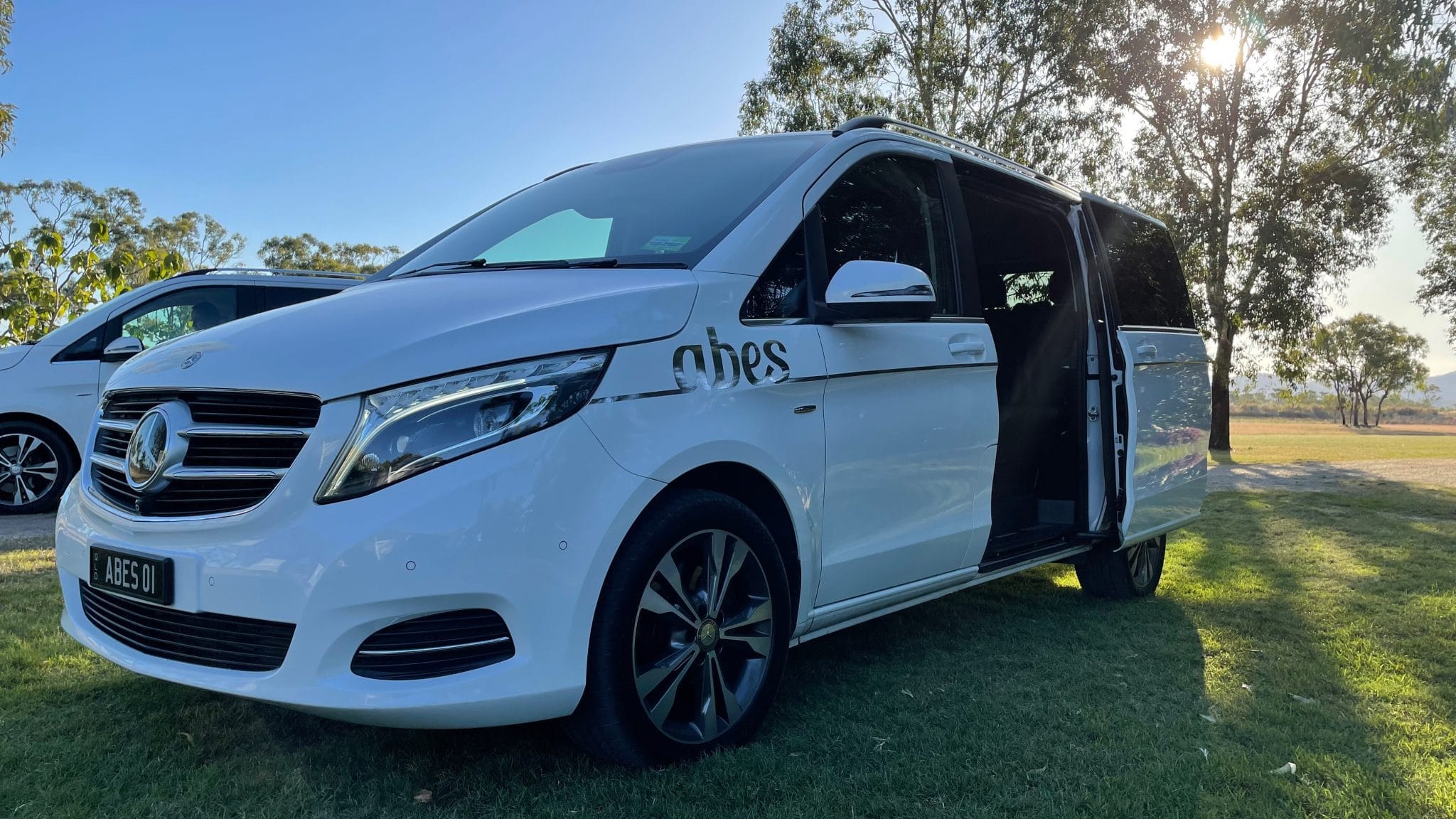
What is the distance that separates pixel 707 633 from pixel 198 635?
1274 mm

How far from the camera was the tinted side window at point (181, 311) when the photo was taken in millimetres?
7891

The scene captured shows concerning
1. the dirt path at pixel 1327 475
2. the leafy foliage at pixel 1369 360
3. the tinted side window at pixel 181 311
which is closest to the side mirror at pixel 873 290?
the tinted side window at pixel 181 311

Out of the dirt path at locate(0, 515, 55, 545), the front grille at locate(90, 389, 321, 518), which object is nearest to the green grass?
the front grille at locate(90, 389, 321, 518)

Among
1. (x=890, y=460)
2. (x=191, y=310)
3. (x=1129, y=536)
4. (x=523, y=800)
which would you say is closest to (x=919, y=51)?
(x=191, y=310)

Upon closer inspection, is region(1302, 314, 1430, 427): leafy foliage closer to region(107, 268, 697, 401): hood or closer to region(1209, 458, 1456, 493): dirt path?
region(1209, 458, 1456, 493): dirt path

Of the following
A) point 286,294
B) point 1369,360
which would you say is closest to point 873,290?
point 286,294

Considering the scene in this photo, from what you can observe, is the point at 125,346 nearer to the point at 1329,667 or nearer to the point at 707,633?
the point at 707,633

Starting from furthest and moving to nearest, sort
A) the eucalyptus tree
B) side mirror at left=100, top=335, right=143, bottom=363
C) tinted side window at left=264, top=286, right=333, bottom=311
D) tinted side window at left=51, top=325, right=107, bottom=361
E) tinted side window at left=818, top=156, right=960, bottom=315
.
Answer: the eucalyptus tree → tinted side window at left=264, top=286, right=333, bottom=311 → tinted side window at left=51, top=325, right=107, bottom=361 → side mirror at left=100, top=335, right=143, bottom=363 → tinted side window at left=818, top=156, right=960, bottom=315

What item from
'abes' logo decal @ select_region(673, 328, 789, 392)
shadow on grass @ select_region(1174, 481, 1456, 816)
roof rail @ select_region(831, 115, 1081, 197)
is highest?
roof rail @ select_region(831, 115, 1081, 197)

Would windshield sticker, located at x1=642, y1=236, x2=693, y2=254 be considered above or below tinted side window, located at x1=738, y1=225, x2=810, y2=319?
above

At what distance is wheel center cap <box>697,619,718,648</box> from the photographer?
106 inches

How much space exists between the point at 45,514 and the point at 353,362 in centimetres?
719

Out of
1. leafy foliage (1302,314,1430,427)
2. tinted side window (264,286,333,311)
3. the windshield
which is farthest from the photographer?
leafy foliage (1302,314,1430,427)

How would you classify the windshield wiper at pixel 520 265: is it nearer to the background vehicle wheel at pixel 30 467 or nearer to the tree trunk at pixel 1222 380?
the background vehicle wheel at pixel 30 467
